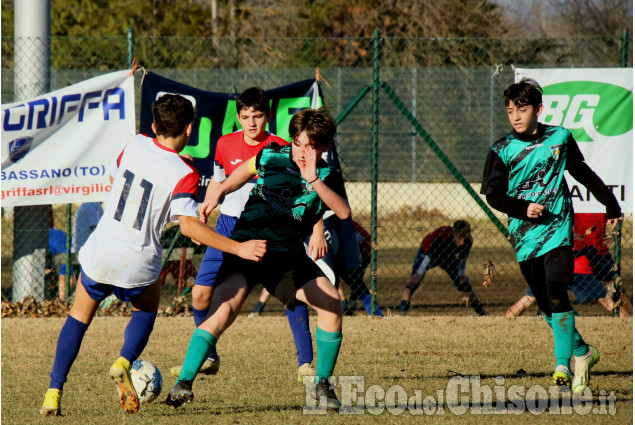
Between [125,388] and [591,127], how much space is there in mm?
5688

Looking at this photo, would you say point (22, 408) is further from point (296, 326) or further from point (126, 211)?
point (296, 326)

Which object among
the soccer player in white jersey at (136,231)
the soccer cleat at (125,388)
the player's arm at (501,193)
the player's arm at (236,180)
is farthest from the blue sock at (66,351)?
the player's arm at (501,193)

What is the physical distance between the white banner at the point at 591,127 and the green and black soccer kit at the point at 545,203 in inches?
118

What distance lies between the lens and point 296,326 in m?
5.62

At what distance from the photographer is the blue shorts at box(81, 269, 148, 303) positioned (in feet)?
15.5

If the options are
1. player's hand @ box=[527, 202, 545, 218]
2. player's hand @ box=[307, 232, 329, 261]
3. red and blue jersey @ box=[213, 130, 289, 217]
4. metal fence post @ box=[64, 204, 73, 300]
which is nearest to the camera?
player's hand @ box=[307, 232, 329, 261]

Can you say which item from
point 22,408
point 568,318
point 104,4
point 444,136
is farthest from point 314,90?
point 104,4

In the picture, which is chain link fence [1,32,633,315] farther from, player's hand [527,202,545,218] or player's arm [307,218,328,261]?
player's arm [307,218,328,261]

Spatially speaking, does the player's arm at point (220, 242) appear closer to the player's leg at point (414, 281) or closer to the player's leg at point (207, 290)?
the player's leg at point (207, 290)

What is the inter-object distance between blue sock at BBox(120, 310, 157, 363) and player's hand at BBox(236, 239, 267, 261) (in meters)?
0.81

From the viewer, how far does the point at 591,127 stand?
841 centimetres

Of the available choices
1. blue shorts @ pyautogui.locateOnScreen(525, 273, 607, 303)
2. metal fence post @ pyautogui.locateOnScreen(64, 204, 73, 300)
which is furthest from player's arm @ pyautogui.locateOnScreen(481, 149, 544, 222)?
metal fence post @ pyautogui.locateOnScreen(64, 204, 73, 300)

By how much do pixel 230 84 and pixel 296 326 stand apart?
27.0 feet

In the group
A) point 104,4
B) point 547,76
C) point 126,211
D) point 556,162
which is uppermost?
point 104,4
